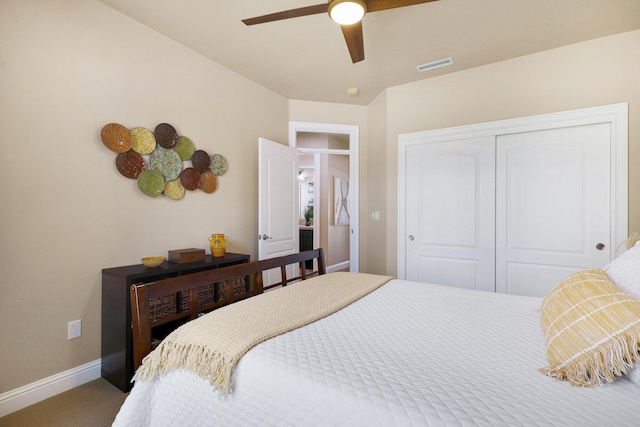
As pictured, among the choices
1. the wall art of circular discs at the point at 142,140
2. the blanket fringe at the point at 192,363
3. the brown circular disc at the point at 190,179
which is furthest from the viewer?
the brown circular disc at the point at 190,179

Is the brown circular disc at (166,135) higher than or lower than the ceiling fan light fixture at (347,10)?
lower

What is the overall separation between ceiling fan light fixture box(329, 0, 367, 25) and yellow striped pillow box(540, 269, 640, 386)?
1629 mm

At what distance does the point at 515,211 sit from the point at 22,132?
12.9ft

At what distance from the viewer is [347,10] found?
1.66 metres

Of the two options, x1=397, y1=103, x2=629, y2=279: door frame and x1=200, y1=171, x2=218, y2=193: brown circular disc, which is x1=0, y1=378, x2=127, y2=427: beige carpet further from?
x1=397, y1=103, x2=629, y2=279: door frame

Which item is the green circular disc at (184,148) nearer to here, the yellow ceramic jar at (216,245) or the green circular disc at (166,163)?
the green circular disc at (166,163)

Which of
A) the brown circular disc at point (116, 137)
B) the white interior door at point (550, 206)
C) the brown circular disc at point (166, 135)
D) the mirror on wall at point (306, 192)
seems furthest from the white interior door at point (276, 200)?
the mirror on wall at point (306, 192)

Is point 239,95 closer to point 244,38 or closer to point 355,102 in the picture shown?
point 244,38

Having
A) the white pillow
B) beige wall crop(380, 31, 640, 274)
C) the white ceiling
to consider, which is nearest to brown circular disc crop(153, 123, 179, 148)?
the white ceiling

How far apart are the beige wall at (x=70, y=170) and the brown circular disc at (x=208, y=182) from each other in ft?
0.59

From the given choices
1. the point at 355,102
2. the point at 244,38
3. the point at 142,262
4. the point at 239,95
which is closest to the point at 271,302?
the point at 142,262

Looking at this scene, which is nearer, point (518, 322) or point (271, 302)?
point (518, 322)

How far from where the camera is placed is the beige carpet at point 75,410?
1747 millimetres

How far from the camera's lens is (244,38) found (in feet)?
8.80
